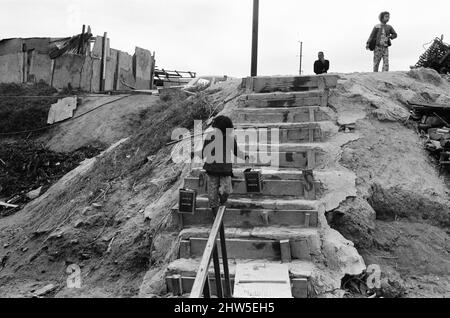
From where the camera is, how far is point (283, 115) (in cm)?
844

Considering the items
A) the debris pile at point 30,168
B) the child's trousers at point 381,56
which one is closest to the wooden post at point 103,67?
the debris pile at point 30,168

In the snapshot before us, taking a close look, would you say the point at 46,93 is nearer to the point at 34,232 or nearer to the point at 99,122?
the point at 99,122

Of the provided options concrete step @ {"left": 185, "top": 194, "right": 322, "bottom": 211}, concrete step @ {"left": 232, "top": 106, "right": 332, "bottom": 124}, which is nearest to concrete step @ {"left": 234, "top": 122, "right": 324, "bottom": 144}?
concrete step @ {"left": 232, "top": 106, "right": 332, "bottom": 124}

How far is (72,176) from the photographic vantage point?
1094 cm

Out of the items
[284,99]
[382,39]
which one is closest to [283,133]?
[284,99]

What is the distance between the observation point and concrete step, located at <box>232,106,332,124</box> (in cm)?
829

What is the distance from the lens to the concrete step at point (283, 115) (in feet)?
27.2

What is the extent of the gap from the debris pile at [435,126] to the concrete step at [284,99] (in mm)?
1731

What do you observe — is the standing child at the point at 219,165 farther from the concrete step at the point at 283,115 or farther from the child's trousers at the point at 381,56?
the child's trousers at the point at 381,56

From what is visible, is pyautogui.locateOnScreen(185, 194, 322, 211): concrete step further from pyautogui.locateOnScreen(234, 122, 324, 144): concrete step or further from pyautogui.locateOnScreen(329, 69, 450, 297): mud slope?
pyautogui.locateOnScreen(234, 122, 324, 144): concrete step

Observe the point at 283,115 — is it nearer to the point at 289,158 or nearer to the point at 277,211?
the point at 289,158

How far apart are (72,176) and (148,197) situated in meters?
4.13

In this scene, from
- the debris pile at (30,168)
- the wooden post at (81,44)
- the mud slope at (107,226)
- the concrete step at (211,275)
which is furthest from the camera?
the wooden post at (81,44)

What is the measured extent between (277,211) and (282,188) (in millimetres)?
539
